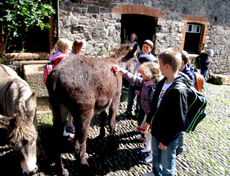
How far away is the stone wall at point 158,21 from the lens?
18.5 feet

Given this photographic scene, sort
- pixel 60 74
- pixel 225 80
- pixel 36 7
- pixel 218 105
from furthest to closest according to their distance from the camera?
pixel 225 80, pixel 218 105, pixel 36 7, pixel 60 74

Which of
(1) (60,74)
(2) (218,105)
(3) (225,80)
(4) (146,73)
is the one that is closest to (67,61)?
(1) (60,74)

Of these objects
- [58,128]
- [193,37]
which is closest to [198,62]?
[193,37]

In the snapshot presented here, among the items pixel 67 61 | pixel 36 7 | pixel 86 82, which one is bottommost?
pixel 86 82

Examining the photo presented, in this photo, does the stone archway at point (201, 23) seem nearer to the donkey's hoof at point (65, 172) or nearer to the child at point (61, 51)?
the child at point (61, 51)

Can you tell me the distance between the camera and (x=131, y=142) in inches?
139

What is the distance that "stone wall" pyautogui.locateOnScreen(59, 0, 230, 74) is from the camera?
5.62 m

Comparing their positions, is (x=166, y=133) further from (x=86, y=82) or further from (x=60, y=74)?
(x=60, y=74)

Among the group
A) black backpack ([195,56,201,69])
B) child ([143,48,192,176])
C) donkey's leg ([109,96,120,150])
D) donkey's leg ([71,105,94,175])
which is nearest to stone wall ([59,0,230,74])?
black backpack ([195,56,201,69])

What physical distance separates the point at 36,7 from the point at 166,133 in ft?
15.9

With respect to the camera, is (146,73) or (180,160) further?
(180,160)

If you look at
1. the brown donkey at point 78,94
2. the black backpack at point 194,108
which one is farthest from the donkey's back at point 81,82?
the black backpack at point 194,108

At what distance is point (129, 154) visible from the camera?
3.16 metres

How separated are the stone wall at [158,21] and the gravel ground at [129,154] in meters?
3.09
